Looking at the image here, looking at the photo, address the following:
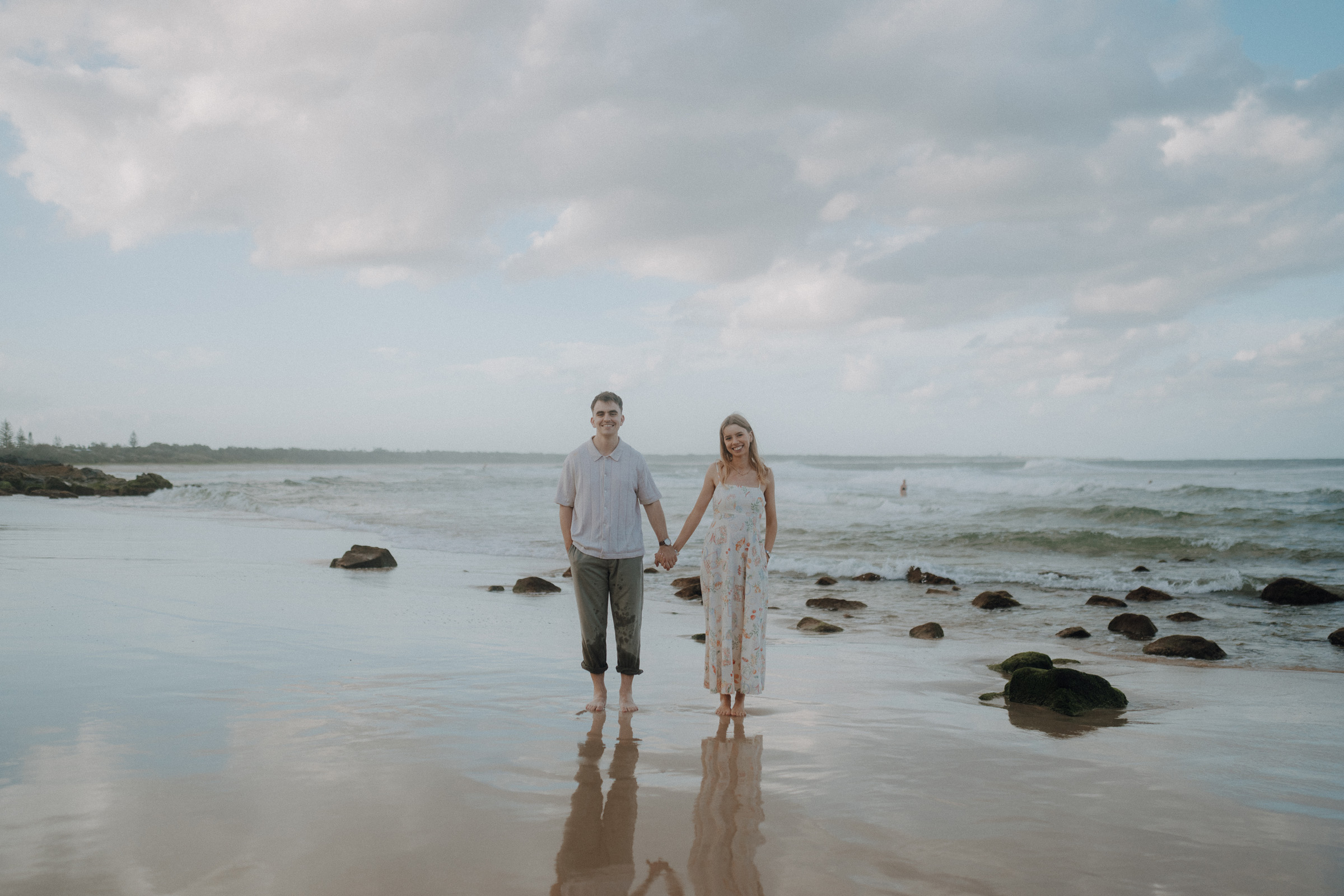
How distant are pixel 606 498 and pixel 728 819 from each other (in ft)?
7.89

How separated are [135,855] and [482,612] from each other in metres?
6.35

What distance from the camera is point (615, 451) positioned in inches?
220

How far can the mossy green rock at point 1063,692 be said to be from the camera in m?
5.64

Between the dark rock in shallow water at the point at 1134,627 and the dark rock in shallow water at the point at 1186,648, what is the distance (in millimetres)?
686

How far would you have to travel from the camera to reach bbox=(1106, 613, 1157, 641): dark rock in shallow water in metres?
9.00

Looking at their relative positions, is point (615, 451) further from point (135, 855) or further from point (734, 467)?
point (135, 855)

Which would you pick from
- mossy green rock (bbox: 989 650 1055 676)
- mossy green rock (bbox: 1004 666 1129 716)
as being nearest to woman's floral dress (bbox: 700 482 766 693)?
mossy green rock (bbox: 1004 666 1129 716)

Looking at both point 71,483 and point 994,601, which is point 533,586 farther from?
point 71,483

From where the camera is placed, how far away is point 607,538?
5.44 m

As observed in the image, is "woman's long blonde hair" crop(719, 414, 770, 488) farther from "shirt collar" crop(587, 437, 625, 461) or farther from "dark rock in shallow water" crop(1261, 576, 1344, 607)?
"dark rock in shallow water" crop(1261, 576, 1344, 607)

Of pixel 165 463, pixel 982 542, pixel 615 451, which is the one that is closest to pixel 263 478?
pixel 165 463

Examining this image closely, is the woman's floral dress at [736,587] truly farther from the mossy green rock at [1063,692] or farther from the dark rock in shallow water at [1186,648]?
the dark rock in shallow water at [1186,648]

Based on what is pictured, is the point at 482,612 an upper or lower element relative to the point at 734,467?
lower

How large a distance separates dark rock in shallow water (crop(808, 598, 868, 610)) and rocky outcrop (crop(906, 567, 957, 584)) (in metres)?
2.84
